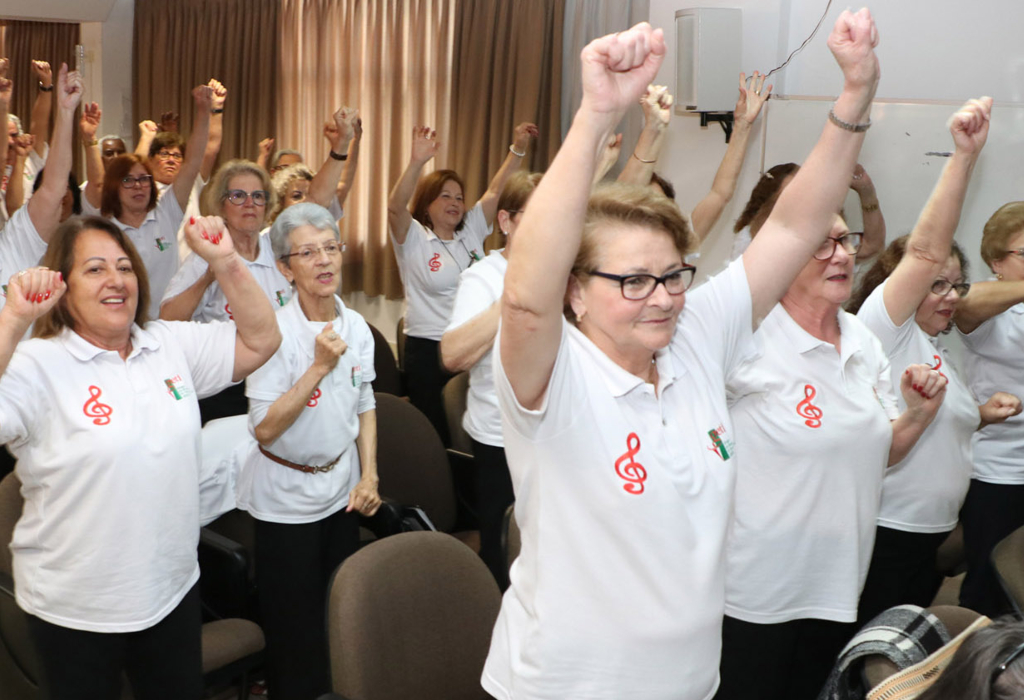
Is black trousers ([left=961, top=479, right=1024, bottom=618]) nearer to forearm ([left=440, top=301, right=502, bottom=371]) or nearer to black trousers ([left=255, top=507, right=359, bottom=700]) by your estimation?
forearm ([left=440, top=301, right=502, bottom=371])

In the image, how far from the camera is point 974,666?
1.19 m

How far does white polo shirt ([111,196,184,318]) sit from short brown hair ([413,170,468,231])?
1.14m

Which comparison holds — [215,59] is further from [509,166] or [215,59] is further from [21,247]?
[21,247]

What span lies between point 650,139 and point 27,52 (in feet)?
29.3

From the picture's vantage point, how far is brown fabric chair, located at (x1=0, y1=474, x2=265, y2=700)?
2479 mm

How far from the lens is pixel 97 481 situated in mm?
2182

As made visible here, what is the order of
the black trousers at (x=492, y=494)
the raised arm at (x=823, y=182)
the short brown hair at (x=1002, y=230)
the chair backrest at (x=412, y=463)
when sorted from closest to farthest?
the raised arm at (x=823, y=182), the black trousers at (x=492, y=494), the short brown hair at (x=1002, y=230), the chair backrest at (x=412, y=463)

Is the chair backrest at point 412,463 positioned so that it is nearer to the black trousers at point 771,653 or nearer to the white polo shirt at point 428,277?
the white polo shirt at point 428,277

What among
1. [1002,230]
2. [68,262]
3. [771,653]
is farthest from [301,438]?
[1002,230]

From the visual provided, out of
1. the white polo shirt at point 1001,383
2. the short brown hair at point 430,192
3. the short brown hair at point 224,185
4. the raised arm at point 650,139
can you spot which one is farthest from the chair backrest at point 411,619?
the short brown hair at point 430,192

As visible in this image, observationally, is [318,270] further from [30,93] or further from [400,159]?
[30,93]

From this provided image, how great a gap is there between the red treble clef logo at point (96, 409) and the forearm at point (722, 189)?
2.45 meters

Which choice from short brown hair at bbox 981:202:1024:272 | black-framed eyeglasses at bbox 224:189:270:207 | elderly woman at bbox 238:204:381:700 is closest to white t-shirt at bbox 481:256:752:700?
elderly woman at bbox 238:204:381:700

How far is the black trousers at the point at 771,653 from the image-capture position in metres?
2.13
